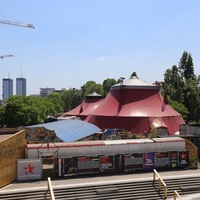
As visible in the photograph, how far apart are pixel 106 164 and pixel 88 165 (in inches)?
51.0

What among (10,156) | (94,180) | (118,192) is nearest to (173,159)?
(118,192)

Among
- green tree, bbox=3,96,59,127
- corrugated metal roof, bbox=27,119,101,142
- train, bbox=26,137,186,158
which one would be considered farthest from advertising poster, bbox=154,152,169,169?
green tree, bbox=3,96,59,127

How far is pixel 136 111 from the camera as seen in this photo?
37500 mm

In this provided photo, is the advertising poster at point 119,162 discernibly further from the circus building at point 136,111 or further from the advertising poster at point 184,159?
the circus building at point 136,111

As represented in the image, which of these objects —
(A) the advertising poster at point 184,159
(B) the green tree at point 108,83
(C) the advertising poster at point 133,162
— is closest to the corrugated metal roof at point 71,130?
(C) the advertising poster at point 133,162

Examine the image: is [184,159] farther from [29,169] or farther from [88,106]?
[88,106]

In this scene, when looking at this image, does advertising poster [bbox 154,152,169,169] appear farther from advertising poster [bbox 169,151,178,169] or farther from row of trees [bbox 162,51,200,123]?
row of trees [bbox 162,51,200,123]

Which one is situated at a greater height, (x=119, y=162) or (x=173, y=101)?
(x=173, y=101)

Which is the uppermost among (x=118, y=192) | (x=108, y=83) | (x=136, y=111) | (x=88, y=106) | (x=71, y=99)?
(x=108, y=83)

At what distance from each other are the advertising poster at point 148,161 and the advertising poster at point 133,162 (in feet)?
1.04

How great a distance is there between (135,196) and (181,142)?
296 inches

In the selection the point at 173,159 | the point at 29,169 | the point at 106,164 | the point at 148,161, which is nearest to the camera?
the point at 29,169

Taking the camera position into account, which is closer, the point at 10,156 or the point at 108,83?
the point at 10,156

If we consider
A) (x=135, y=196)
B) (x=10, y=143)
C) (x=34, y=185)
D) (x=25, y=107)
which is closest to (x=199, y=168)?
(x=135, y=196)
